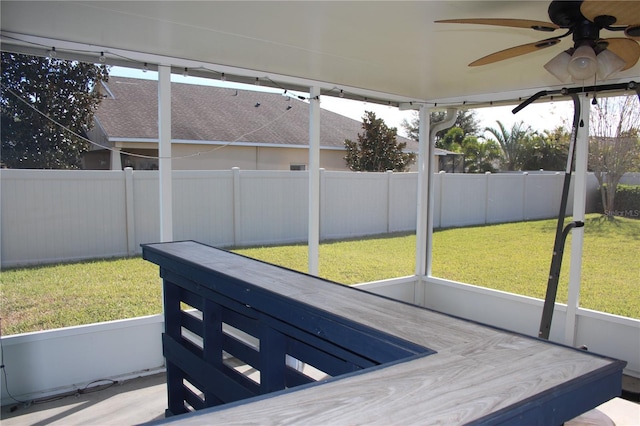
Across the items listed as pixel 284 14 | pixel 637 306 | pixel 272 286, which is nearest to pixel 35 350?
pixel 272 286

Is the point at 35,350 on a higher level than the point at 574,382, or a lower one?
lower

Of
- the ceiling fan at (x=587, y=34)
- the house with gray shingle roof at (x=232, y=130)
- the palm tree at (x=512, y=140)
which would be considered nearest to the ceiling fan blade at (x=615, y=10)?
the ceiling fan at (x=587, y=34)

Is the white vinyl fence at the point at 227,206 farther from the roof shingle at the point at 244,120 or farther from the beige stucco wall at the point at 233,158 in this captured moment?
the roof shingle at the point at 244,120

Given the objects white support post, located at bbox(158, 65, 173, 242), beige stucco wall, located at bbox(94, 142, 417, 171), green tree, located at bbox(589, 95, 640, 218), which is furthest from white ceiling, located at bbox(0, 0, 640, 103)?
beige stucco wall, located at bbox(94, 142, 417, 171)

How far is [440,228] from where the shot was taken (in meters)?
6.68

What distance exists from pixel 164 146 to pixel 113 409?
1.79m

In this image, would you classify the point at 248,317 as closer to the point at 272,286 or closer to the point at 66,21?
the point at 272,286

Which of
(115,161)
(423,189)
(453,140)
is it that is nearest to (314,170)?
(423,189)

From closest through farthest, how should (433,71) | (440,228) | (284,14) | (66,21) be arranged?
(284,14), (66,21), (433,71), (440,228)

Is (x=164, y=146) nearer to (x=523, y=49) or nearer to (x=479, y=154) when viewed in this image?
(x=523, y=49)

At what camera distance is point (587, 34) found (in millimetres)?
1960

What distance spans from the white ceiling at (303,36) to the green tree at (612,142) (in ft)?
1.22

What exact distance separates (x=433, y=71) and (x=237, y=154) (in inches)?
126

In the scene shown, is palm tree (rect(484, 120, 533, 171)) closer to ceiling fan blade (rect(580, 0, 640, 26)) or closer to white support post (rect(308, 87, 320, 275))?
white support post (rect(308, 87, 320, 275))
